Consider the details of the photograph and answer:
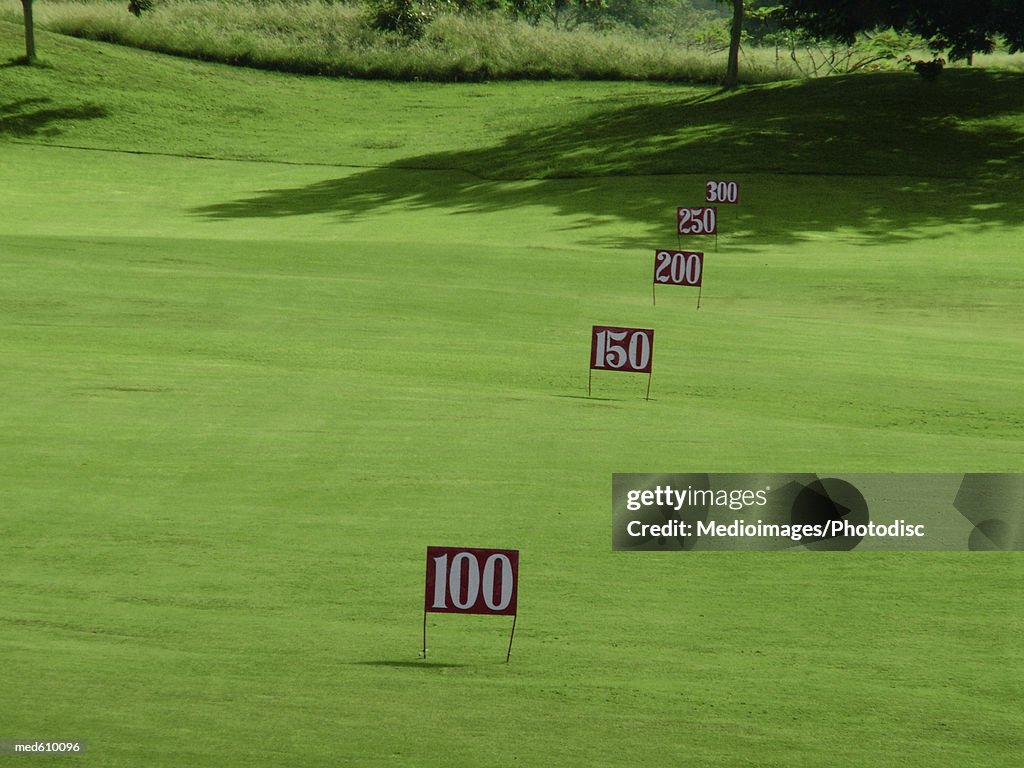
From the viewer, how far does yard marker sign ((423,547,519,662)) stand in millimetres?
6137

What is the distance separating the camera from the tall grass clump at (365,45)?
5947 cm

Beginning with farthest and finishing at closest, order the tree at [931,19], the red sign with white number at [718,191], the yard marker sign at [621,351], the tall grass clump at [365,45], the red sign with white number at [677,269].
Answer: the tall grass clump at [365,45]
the tree at [931,19]
the red sign with white number at [718,191]
the red sign with white number at [677,269]
the yard marker sign at [621,351]

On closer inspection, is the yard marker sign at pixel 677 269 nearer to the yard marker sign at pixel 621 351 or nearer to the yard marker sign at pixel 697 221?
the yard marker sign at pixel 621 351

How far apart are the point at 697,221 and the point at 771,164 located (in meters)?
16.6

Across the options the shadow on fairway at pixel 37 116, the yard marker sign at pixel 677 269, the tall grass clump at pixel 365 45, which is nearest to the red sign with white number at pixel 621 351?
the yard marker sign at pixel 677 269

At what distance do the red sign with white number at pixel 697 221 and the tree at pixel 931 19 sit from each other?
2040 cm

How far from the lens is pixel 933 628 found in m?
6.88

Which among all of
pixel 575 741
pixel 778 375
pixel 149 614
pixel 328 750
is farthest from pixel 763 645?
pixel 778 375

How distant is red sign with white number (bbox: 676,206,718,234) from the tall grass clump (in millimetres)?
37555

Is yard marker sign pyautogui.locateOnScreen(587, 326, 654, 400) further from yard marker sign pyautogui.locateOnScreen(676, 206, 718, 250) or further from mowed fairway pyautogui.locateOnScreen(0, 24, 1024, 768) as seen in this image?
yard marker sign pyautogui.locateOnScreen(676, 206, 718, 250)

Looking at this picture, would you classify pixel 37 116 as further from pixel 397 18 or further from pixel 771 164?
pixel 771 164

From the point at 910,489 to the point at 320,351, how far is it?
7655mm

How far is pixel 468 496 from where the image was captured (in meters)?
8.81

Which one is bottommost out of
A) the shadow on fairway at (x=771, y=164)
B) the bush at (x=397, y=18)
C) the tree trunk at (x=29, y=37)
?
the shadow on fairway at (x=771, y=164)
